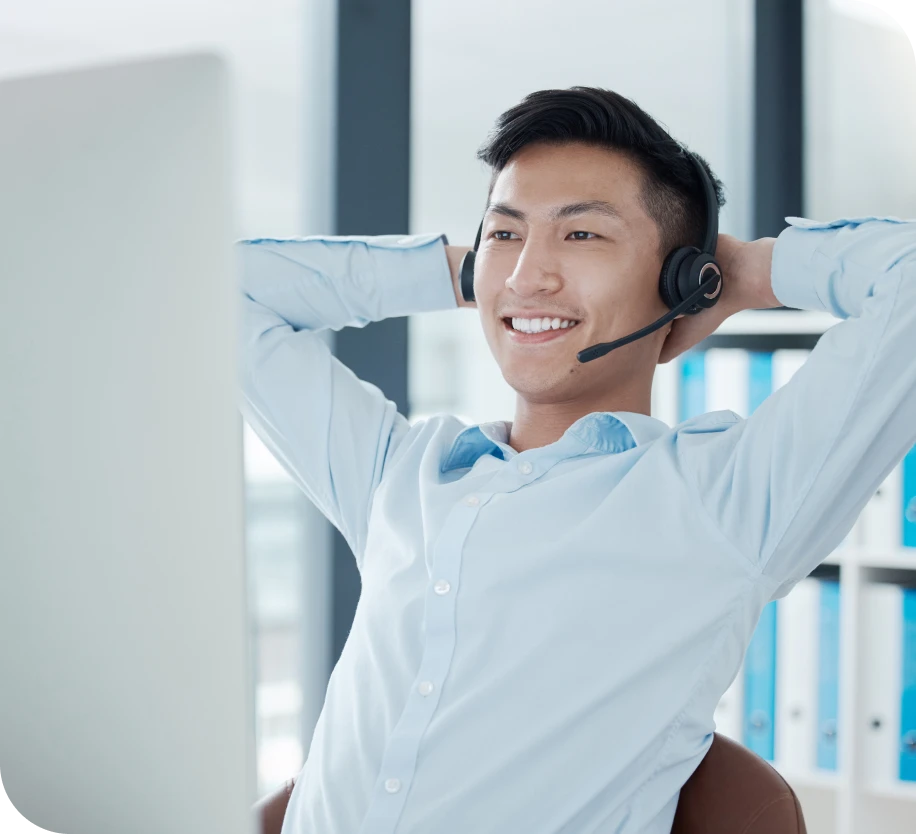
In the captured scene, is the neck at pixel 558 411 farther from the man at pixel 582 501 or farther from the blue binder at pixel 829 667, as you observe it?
the blue binder at pixel 829 667

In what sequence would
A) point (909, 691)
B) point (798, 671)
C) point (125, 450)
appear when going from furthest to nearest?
point (798, 671) < point (909, 691) < point (125, 450)

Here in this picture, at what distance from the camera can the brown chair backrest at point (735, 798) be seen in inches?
41.0

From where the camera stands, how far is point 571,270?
130cm

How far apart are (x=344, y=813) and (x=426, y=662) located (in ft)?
0.66

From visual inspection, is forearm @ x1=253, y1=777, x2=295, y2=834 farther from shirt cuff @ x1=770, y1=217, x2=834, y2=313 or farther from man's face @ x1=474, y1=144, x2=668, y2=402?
shirt cuff @ x1=770, y1=217, x2=834, y2=313

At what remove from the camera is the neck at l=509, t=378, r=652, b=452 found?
4.54 ft

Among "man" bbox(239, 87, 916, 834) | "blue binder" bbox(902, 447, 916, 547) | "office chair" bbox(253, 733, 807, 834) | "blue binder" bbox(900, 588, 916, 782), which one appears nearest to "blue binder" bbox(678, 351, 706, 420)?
"blue binder" bbox(902, 447, 916, 547)

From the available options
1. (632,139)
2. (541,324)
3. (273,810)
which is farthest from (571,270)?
(273,810)

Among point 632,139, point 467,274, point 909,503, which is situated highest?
point 632,139

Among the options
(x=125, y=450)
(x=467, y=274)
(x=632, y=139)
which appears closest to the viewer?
(x=125, y=450)

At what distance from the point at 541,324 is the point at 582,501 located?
0.84 ft

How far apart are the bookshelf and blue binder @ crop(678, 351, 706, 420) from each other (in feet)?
0.05

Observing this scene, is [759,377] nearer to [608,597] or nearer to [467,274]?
[467,274]

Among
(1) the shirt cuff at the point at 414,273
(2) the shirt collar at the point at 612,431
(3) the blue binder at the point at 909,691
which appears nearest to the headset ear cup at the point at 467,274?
(1) the shirt cuff at the point at 414,273
